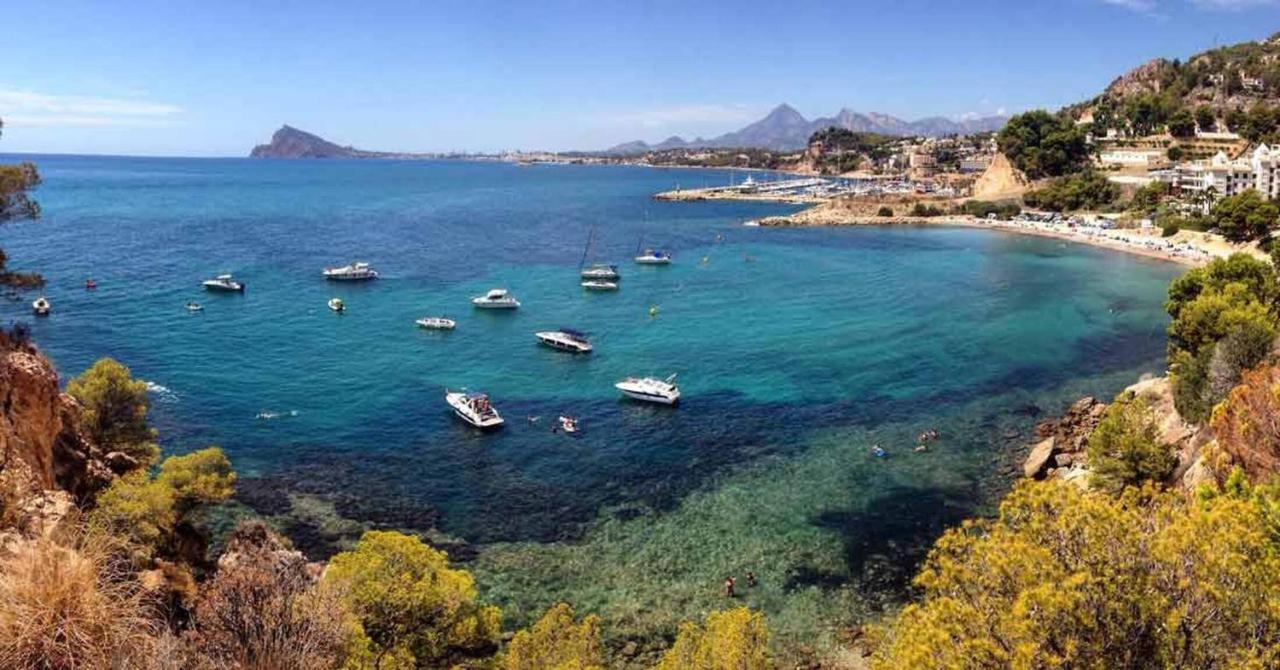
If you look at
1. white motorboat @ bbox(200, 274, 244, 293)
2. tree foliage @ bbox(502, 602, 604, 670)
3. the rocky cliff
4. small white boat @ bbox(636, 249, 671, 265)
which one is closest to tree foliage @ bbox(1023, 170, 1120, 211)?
small white boat @ bbox(636, 249, 671, 265)

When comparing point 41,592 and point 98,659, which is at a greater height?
point 41,592

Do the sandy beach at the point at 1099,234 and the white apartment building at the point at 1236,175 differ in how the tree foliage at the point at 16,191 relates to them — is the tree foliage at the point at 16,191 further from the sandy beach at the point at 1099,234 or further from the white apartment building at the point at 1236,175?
the white apartment building at the point at 1236,175

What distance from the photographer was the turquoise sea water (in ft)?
111

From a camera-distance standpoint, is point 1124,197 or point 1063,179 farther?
point 1063,179

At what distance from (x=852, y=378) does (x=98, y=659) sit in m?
48.3

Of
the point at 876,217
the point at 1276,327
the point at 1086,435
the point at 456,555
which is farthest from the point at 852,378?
the point at 876,217

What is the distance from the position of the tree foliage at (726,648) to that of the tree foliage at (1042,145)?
15560 centimetres

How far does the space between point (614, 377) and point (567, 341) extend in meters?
6.85

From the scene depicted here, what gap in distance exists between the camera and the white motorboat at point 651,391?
1870 inches

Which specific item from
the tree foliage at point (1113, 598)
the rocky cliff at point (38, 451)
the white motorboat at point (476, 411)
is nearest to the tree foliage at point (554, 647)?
the tree foliage at point (1113, 598)

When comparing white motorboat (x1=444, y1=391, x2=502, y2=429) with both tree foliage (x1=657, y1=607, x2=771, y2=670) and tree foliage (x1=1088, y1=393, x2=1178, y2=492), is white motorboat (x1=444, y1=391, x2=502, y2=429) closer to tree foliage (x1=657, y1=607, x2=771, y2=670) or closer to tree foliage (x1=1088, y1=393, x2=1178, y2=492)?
tree foliage (x1=657, y1=607, x2=771, y2=670)

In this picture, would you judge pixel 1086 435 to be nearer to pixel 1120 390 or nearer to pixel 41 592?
pixel 1120 390

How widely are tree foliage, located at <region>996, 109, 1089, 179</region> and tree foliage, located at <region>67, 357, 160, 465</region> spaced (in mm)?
157783

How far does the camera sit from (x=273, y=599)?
14719 millimetres
